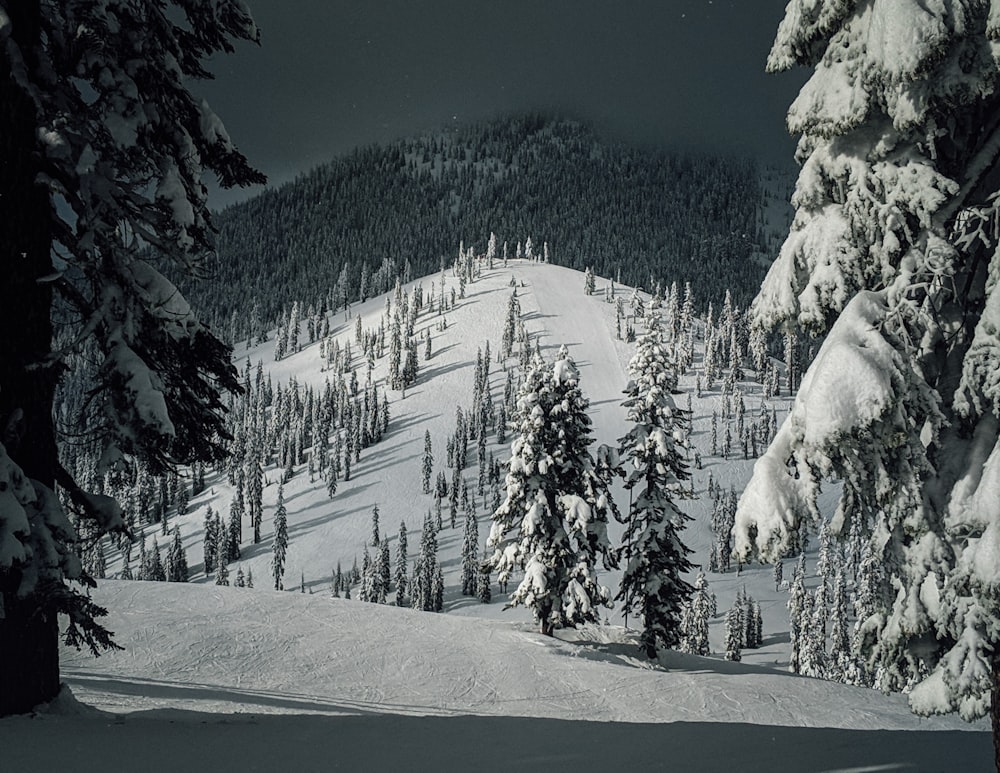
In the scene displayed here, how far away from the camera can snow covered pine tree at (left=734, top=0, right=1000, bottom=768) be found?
216 inches

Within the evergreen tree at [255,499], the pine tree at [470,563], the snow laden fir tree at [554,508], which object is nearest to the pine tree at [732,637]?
the pine tree at [470,563]

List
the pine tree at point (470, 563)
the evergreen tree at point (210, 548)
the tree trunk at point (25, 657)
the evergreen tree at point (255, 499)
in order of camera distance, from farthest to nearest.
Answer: the evergreen tree at point (255, 499) → the evergreen tree at point (210, 548) → the pine tree at point (470, 563) → the tree trunk at point (25, 657)

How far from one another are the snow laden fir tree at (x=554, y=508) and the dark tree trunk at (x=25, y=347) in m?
22.2

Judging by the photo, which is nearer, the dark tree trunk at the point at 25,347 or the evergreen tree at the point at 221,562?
the dark tree trunk at the point at 25,347

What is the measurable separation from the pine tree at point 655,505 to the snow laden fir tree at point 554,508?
1409 mm

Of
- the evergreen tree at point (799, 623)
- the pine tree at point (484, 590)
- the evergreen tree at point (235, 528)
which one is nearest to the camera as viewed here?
the evergreen tree at point (799, 623)

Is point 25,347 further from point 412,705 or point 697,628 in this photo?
point 697,628

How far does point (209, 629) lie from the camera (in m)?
23.0

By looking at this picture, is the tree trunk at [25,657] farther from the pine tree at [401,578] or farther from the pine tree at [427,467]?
the pine tree at [427,467]

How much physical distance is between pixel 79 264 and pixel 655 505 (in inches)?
971

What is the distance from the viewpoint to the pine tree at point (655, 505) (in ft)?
90.1

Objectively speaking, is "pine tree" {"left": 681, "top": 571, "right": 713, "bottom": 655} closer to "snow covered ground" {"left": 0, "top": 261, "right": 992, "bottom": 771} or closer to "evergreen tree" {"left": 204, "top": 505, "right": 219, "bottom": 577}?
"snow covered ground" {"left": 0, "top": 261, "right": 992, "bottom": 771}

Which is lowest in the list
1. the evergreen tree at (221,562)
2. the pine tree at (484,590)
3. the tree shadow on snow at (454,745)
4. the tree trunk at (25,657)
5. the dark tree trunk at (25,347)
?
the pine tree at (484,590)

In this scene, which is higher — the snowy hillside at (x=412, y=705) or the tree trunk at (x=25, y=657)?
the tree trunk at (x=25, y=657)
